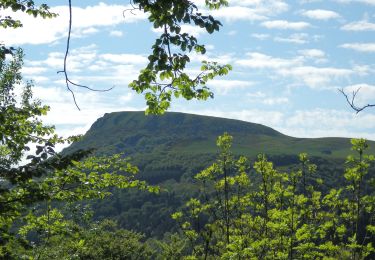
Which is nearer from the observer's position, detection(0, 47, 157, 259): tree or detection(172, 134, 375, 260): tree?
detection(0, 47, 157, 259): tree

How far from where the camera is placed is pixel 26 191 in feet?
29.0

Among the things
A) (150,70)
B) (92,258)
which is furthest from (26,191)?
(92,258)

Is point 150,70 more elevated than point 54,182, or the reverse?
point 150,70

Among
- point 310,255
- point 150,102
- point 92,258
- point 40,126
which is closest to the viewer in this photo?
point 150,102

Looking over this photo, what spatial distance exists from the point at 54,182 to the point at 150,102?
10.9ft

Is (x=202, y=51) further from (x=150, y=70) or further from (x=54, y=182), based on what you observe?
(x=54, y=182)

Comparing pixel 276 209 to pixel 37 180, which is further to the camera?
pixel 276 209

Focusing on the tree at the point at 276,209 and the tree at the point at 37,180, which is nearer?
the tree at the point at 37,180

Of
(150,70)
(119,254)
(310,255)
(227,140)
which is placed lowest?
(119,254)

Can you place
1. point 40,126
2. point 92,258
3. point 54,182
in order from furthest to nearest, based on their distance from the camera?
→ point 92,258
point 40,126
point 54,182

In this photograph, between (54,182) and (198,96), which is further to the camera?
(54,182)

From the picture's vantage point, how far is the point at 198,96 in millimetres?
7910

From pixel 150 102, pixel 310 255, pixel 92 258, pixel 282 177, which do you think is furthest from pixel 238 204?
pixel 92 258

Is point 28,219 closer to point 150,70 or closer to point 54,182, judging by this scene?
point 54,182
